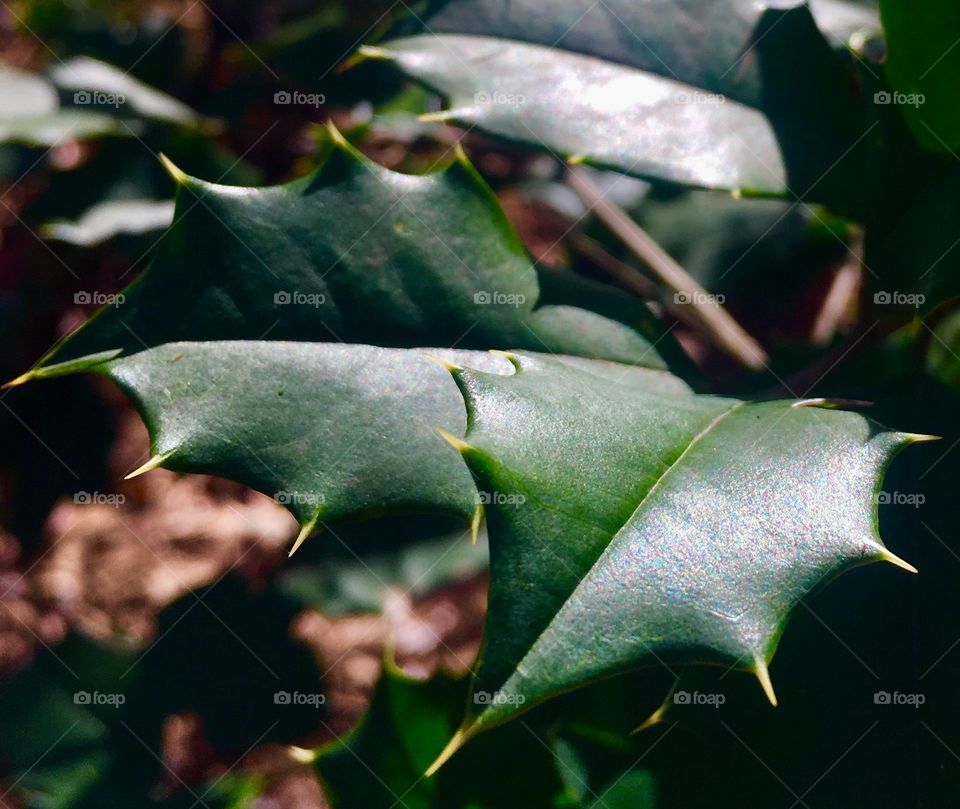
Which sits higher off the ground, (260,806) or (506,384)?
(506,384)

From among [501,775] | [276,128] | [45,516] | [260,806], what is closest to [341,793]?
[501,775]

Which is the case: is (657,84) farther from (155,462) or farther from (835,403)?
(155,462)

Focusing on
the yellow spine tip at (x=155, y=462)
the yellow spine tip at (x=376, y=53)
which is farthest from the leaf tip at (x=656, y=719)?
the yellow spine tip at (x=376, y=53)

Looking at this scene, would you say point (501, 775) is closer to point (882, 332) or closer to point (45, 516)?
point (882, 332)

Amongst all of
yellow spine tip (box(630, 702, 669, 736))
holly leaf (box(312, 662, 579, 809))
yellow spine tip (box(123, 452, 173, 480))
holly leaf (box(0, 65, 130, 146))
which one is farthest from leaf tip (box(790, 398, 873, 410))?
holly leaf (box(0, 65, 130, 146))

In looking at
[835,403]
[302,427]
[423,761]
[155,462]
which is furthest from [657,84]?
[423,761]

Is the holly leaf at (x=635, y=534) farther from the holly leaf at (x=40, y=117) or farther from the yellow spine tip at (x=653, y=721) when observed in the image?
the holly leaf at (x=40, y=117)
